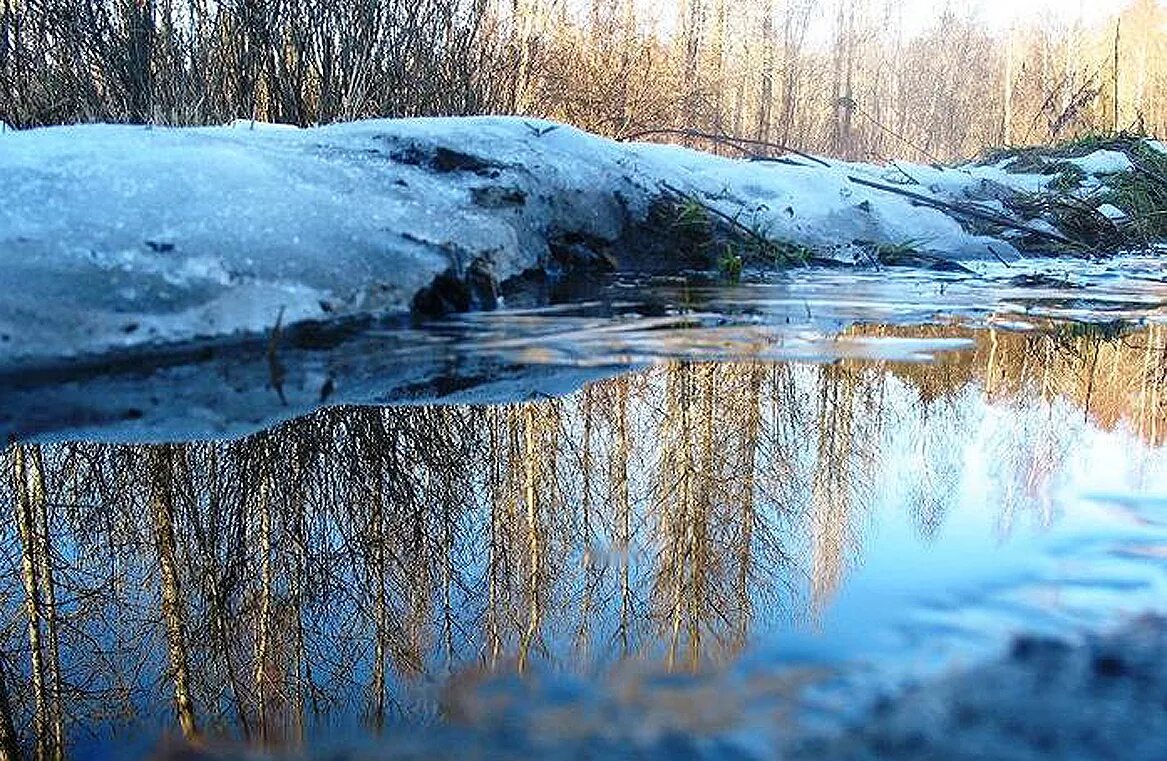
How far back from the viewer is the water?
2.51 ft

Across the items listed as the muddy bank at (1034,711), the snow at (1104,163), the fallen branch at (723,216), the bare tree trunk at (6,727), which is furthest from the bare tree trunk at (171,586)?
the snow at (1104,163)

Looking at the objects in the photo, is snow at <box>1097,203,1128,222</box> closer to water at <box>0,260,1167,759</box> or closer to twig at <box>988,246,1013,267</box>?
twig at <box>988,246,1013,267</box>

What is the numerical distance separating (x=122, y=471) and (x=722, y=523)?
86 cm

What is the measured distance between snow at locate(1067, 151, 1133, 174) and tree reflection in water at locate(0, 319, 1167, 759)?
243 inches

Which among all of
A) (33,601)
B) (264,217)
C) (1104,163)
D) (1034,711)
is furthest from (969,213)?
(33,601)

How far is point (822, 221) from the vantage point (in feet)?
15.3

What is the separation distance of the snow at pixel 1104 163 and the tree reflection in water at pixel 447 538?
6.17 meters

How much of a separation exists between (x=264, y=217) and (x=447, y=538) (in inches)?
60.6

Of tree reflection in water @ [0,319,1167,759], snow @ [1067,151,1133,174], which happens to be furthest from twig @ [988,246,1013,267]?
tree reflection in water @ [0,319,1167,759]

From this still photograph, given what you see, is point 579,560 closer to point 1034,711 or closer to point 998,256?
point 1034,711

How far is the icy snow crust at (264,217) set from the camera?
2.07m

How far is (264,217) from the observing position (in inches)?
95.7

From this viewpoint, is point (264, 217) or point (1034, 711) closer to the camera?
point (1034, 711)

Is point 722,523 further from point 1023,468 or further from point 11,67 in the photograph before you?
point 11,67
